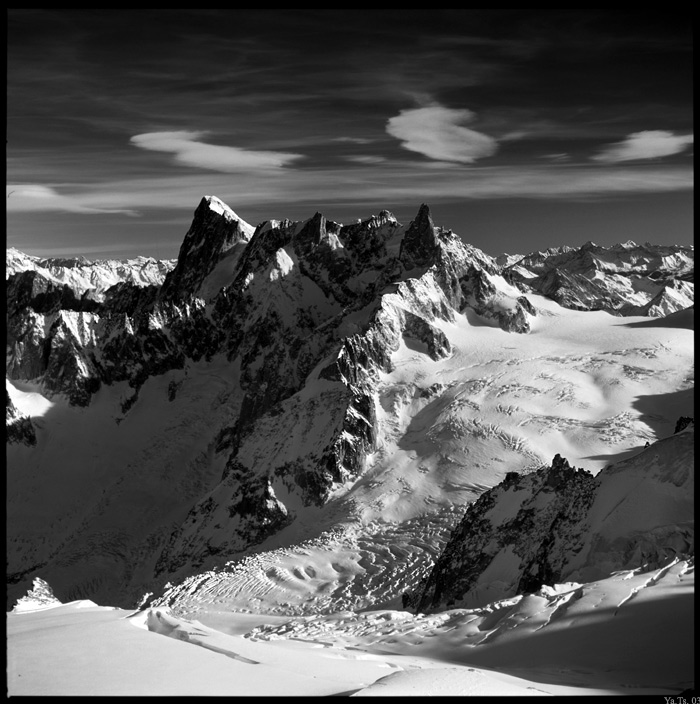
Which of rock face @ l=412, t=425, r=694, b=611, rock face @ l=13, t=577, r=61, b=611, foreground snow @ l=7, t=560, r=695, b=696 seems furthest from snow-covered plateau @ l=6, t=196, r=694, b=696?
rock face @ l=13, t=577, r=61, b=611

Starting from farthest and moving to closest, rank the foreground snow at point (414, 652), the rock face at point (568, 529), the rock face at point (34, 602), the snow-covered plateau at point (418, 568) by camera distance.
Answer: the rock face at point (568, 529) < the rock face at point (34, 602) < the snow-covered plateau at point (418, 568) < the foreground snow at point (414, 652)

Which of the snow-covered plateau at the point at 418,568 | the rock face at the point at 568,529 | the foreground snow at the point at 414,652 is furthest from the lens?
the rock face at the point at 568,529

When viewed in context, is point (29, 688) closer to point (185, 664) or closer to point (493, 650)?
point (185, 664)

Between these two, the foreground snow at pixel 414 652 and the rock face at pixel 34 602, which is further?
the rock face at pixel 34 602

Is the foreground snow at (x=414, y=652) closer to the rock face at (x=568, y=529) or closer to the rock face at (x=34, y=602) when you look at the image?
the rock face at (x=34, y=602)

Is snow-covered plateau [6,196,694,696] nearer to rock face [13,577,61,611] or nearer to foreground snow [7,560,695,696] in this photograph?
foreground snow [7,560,695,696]

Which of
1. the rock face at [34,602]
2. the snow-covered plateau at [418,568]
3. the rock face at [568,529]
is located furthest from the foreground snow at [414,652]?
the rock face at [568,529]

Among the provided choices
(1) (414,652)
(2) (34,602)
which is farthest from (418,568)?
(2) (34,602)
